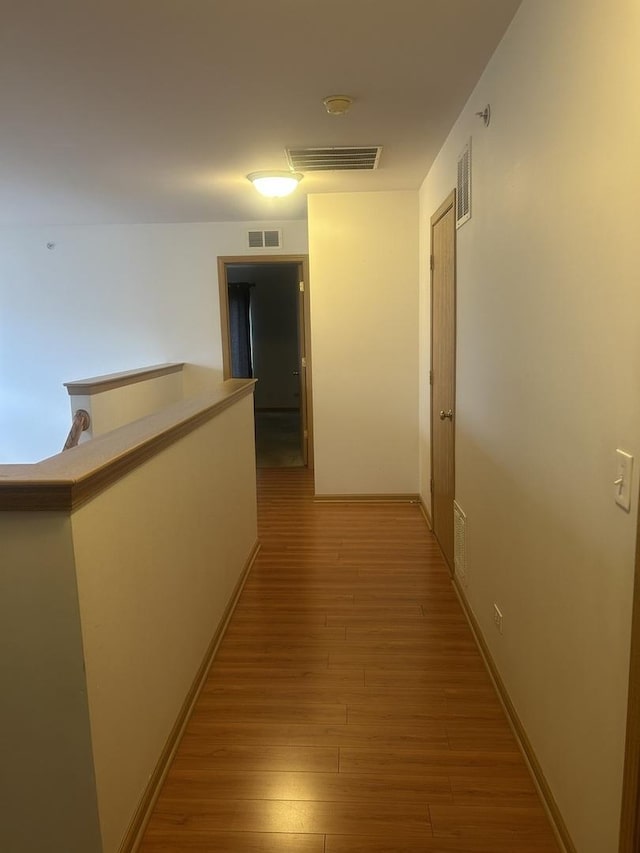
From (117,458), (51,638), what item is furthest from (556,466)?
(51,638)

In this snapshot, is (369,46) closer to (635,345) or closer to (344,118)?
(344,118)

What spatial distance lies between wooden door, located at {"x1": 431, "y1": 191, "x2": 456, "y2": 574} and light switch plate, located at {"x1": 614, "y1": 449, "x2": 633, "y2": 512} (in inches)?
78.5

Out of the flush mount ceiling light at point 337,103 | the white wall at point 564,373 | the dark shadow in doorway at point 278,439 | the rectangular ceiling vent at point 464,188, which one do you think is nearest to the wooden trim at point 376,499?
the dark shadow in doorway at point 278,439


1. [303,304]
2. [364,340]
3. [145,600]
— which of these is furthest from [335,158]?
[145,600]

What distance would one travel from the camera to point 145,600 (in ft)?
5.98

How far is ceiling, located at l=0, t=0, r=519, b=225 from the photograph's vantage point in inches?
79.0

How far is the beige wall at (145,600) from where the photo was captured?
1.48m

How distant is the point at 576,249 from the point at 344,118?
6.02 feet

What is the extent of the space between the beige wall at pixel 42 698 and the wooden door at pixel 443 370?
2394 mm

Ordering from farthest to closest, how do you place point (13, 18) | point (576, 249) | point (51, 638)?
point (13, 18) → point (576, 249) → point (51, 638)

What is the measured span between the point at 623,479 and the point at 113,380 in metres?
3.71

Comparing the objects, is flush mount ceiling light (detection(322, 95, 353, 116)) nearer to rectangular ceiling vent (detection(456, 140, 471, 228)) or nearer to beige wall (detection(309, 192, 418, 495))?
rectangular ceiling vent (detection(456, 140, 471, 228))

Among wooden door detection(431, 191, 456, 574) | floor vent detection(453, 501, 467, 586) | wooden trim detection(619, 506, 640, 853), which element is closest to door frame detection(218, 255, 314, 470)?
wooden door detection(431, 191, 456, 574)

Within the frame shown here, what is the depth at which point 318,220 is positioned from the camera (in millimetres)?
4664
